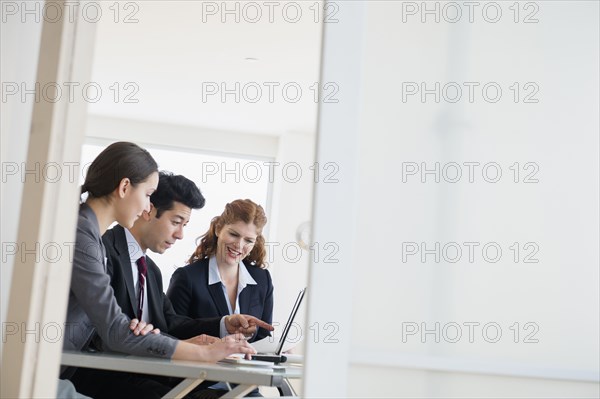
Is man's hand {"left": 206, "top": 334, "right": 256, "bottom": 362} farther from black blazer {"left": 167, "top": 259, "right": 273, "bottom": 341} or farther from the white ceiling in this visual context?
the white ceiling

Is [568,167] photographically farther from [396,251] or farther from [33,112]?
[33,112]

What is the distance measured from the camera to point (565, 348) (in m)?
2.09

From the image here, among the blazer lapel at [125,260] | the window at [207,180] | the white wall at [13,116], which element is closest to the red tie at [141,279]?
the blazer lapel at [125,260]

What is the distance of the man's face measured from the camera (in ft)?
11.9

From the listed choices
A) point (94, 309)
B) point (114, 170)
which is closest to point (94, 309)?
point (94, 309)

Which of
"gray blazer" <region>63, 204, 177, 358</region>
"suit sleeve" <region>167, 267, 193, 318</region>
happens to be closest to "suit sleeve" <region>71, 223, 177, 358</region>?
"gray blazer" <region>63, 204, 177, 358</region>

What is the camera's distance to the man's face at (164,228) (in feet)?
11.9

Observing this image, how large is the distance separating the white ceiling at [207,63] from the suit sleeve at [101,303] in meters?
2.76

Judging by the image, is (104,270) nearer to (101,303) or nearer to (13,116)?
(101,303)

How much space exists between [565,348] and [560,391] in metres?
0.11

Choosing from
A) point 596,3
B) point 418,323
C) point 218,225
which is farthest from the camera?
point 218,225

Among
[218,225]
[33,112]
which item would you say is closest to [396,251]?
[33,112]

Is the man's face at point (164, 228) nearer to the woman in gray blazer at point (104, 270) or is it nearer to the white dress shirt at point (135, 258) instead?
the white dress shirt at point (135, 258)

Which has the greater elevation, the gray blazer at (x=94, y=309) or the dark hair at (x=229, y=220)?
the dark hair at (x=229, y=220)
